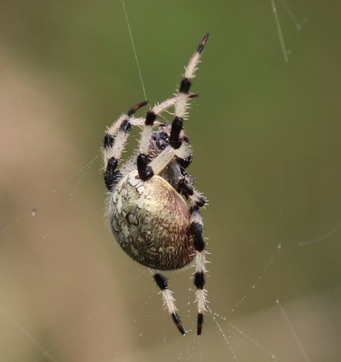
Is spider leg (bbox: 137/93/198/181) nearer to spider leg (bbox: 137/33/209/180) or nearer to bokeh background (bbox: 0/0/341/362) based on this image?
spider leg (bbox: 137/33/209/180)

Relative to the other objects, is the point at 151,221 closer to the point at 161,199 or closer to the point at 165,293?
the point at 161,199

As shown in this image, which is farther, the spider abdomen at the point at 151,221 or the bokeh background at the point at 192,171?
the bokeh background at the point at 192,171

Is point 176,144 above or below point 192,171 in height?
above

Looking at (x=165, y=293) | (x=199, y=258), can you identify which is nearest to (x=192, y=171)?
(x=165, y=293)

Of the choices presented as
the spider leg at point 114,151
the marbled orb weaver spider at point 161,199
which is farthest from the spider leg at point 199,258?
the spider leg at point 114,151

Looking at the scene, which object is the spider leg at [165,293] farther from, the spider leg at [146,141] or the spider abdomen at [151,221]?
the spider leg at [146,141]
